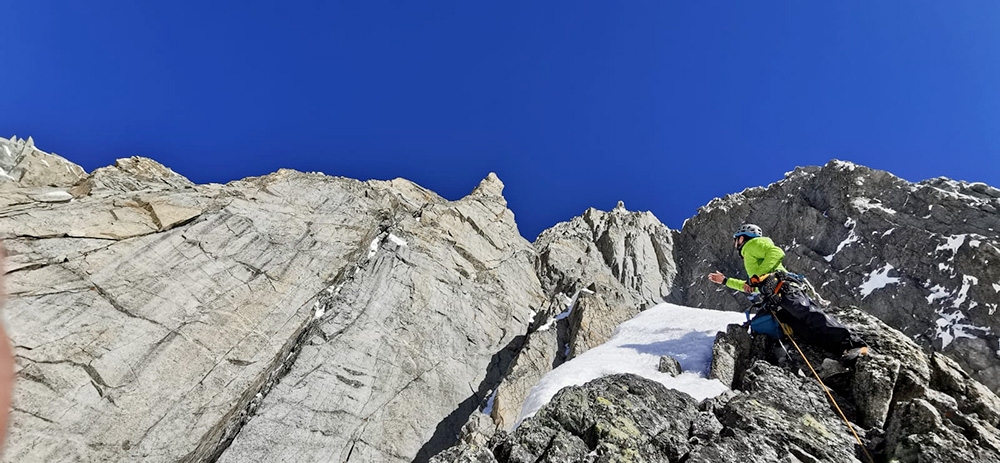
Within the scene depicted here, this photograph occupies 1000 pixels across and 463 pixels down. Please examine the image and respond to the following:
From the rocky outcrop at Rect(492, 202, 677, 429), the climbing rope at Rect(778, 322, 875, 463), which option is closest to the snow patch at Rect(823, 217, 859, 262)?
the rocky outcrop at Rect(492, 202, 677, 429)

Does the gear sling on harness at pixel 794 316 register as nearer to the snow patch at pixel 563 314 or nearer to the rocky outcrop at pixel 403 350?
the snow patch at pixel 563 314

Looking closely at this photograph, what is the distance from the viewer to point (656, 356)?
48.1ft

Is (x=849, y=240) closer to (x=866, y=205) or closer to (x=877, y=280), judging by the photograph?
(x=866, y=205)

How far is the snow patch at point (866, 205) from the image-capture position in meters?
42.9

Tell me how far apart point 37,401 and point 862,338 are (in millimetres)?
27186

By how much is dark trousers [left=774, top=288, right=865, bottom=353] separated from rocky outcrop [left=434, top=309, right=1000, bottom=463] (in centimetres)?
45

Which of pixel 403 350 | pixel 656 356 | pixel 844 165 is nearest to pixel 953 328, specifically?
pixel 844 165

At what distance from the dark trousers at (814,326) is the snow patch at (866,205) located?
40.0m

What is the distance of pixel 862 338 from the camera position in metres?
12.4

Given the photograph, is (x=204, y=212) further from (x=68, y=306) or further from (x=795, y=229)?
(x=795, y=229)

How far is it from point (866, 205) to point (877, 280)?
29.3 feet

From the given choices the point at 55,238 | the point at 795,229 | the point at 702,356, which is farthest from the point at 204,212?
the point at 795,229

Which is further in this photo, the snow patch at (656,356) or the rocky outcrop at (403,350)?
the rocky outcrop at (403,350)

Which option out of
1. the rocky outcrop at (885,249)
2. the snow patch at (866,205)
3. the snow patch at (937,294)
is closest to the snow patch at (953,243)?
the rocky outcrop at (885,249)
